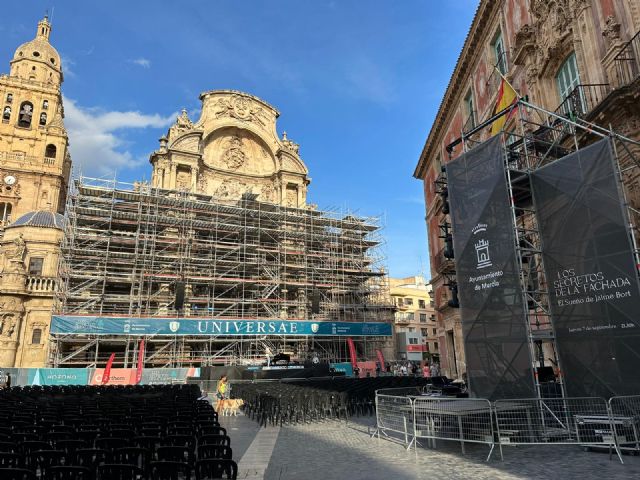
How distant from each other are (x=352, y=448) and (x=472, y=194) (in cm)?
740

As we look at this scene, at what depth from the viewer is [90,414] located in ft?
29.1

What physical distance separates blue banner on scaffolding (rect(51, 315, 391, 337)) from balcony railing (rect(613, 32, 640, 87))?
2610cm

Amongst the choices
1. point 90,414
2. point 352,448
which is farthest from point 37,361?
point 352,448

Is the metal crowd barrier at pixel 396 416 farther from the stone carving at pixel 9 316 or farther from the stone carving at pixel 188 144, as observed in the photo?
the stone carving at pixel 9 316

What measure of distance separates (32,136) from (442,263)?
158ft

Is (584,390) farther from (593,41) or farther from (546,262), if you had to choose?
(593,41)

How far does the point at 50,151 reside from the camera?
166 feet

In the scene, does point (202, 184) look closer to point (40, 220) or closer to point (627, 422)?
point (40, 220)

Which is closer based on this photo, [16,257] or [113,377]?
[113,377]

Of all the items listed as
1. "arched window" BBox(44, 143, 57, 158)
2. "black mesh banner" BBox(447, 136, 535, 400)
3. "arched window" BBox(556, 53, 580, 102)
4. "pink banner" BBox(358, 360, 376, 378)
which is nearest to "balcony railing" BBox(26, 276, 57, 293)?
"arched window" BBox(44, 143, 57, 158)

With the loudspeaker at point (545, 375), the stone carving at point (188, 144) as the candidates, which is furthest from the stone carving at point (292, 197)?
the loudspeaker at point (545, 375)

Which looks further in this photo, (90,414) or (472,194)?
(472,194)

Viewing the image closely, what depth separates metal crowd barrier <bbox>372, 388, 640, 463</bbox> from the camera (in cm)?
793

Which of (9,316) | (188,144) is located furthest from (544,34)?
(9,316)
